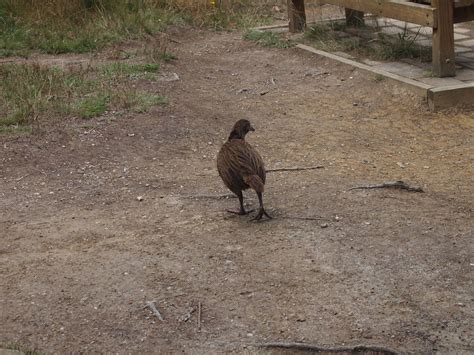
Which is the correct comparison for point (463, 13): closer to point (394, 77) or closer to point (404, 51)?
point (394, 77)

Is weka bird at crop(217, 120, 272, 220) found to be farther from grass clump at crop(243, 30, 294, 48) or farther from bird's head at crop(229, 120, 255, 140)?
grass clump at crop(243, 30, 294, 48)

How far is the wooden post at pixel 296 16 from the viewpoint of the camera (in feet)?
36.3

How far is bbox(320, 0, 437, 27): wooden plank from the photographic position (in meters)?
8.18

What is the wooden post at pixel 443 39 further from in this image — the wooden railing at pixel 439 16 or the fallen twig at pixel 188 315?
the fallen twig at pixel 188 315

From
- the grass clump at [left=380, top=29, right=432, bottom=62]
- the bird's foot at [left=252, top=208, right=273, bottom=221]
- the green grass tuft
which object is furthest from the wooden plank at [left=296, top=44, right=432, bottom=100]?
the bird's foot at [left=252, top=208, right=273, bottom=221]

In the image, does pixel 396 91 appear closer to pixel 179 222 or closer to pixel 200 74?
pixel 200 74

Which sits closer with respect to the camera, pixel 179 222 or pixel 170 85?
pixel 179 222

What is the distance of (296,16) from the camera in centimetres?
1111

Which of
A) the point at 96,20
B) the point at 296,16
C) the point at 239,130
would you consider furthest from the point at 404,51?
the point at 96,20

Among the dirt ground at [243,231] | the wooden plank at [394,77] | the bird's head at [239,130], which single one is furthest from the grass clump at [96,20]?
the bird's head at [239,130]

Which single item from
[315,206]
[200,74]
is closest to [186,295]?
[315,206]

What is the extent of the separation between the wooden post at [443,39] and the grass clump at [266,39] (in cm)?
275

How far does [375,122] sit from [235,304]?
365 cm

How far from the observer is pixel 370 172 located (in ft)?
21.1
